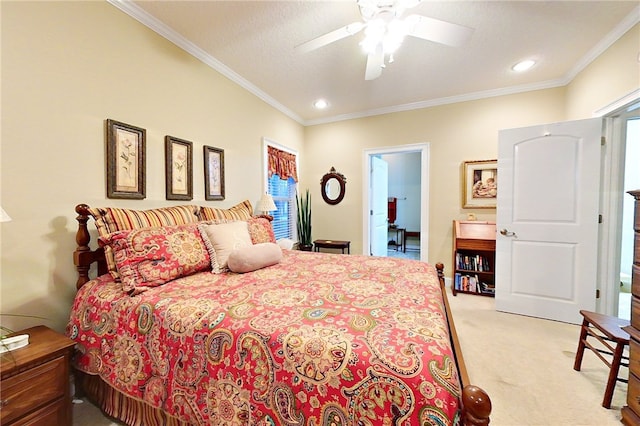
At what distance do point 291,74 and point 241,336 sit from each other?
2.88m

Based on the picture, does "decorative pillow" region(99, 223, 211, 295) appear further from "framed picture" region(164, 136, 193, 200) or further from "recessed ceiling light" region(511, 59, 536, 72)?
"recessed ceiling light" region(511, 59, 536, 72)

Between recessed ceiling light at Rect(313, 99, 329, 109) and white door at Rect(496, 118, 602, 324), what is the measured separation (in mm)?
2336

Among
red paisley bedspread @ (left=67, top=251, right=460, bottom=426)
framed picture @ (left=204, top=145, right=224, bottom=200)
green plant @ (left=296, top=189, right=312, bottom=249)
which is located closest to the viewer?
red paisley bedspread @ (left=67, top=251, right=460, bottom=426)

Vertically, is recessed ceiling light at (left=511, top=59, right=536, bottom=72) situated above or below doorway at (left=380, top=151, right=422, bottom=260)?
above

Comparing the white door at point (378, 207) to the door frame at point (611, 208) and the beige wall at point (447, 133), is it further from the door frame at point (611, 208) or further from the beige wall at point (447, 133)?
the door frame at point (611, 208)

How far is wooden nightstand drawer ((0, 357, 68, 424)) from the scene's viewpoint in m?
1.04

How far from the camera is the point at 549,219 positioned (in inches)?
103

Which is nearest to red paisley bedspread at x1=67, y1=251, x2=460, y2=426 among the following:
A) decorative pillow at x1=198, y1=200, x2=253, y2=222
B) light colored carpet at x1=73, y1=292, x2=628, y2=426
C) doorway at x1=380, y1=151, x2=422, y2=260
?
light colored carpet at x1=73, y1=292, x2=628, y2=426

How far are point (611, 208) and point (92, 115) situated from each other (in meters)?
4.54

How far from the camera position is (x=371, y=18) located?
1.66 metres

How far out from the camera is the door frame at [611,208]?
2.35 m

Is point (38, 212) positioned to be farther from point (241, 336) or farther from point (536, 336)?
point (536, 336)

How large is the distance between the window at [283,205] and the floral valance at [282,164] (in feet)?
0.35

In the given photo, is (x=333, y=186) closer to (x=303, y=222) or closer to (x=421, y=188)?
(x=303, y=222)
